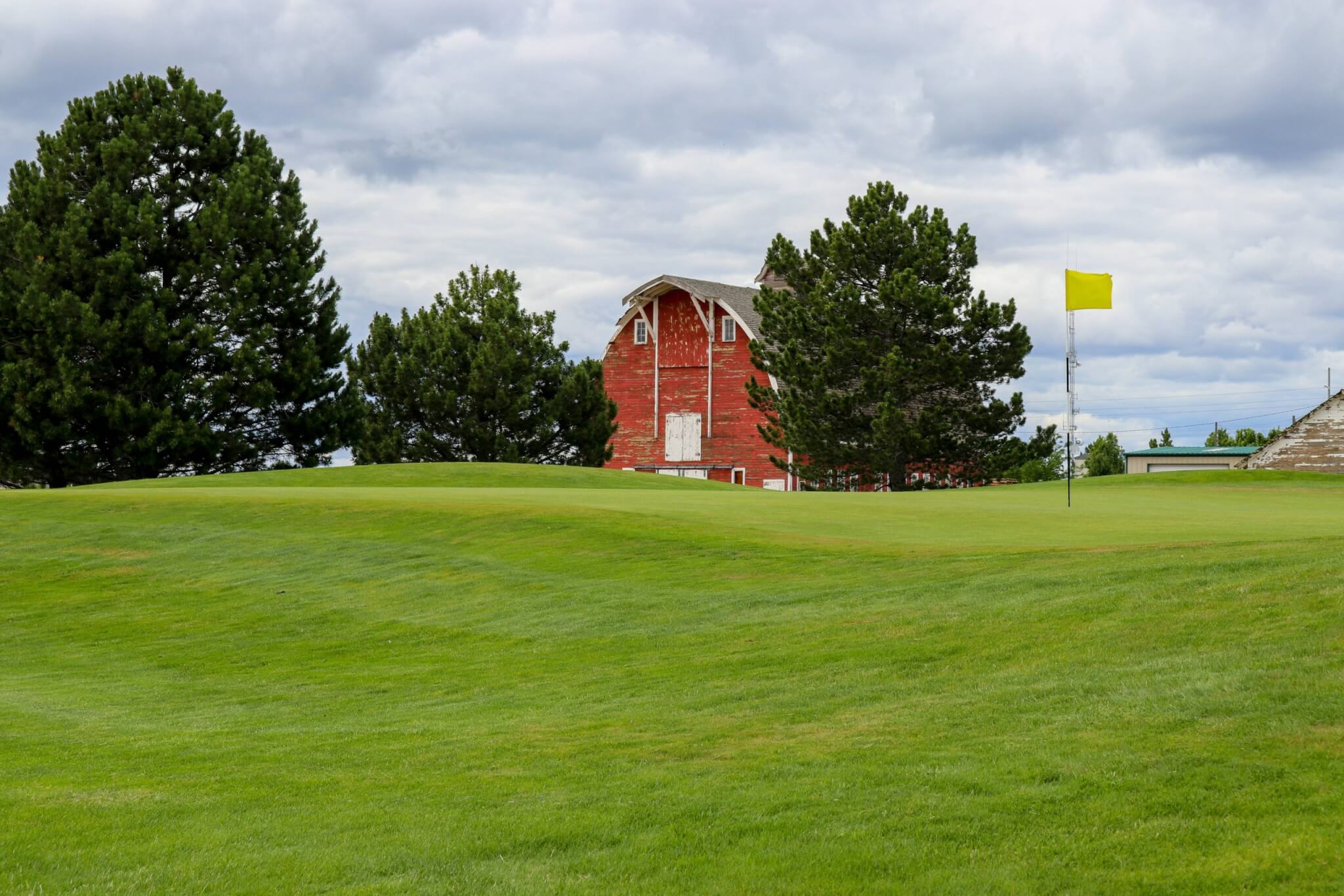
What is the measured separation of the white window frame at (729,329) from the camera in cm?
6350

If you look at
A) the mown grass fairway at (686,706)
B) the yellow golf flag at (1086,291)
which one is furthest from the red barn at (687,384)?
the mown grass fairway at (686,706)

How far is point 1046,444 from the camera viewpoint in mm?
54500

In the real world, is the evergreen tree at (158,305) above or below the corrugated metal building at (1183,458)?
above

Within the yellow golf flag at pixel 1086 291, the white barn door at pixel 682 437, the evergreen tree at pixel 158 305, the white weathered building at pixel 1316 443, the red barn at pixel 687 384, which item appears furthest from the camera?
the white barn door at pixel 682 437

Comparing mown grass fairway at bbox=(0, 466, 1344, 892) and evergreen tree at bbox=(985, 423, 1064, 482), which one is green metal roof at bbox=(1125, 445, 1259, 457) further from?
mown grass fairway at bbox=(0, 466, 1344, 892)

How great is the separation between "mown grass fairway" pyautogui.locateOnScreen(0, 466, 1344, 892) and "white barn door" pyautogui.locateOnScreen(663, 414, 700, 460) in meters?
39.9

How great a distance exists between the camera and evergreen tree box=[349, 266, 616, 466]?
58844 mm

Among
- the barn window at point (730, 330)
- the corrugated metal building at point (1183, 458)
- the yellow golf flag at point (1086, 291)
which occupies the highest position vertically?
Result: the barn window at point (730, 330)

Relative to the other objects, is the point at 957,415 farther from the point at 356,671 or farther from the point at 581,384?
the point at 356,671

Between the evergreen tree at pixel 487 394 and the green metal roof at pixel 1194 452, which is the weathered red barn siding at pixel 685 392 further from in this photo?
the green metal roof at pixel 1194 452

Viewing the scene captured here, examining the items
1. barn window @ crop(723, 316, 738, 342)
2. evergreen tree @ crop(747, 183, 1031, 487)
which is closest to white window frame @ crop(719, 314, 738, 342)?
barn window @ crop(723, 316, 738, 342)

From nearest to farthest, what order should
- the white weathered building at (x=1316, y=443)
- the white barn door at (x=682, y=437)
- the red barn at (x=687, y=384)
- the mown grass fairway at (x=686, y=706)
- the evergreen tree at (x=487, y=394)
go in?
the mown grass fairway at (x=686, y=706), the white weathered building at (x=1316, y=443), the evergreen tree at (x=487, y=394), the red barn at (x=687, y=384), the white barn door at (x=682, y=437)

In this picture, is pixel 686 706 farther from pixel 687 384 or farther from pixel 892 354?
pixel 687 384

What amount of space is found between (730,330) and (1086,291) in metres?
35.4
